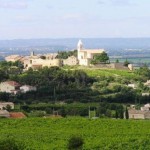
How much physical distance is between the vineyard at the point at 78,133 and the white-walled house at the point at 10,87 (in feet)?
75.9

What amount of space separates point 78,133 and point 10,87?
30.9 meters

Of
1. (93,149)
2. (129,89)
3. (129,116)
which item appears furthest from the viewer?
(129,89)

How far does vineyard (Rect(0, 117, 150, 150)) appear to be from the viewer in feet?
112

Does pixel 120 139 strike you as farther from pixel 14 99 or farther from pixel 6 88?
pixel 6 88

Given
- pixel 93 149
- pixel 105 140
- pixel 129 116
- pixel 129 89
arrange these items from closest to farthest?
pixel 93 149 → pixel 105 140 → pixel 129 116 → pixel 129 89

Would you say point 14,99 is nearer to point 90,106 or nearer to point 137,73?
point 90,106

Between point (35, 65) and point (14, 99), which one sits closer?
point (14, 99)

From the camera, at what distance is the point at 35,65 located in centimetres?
8650

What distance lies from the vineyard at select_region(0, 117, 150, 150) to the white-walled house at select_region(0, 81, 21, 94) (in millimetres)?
23148

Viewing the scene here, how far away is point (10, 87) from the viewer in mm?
67875

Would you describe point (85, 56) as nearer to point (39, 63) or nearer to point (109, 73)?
point (39, 63)

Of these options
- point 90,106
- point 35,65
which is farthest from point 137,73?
point 90,106

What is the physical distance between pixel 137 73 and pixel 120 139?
157ft

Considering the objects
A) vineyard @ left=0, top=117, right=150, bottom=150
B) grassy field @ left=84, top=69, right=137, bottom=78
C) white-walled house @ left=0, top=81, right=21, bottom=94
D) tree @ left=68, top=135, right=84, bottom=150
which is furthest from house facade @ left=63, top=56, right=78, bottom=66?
tree @ left=68, top=135, right=84, bottom=150
